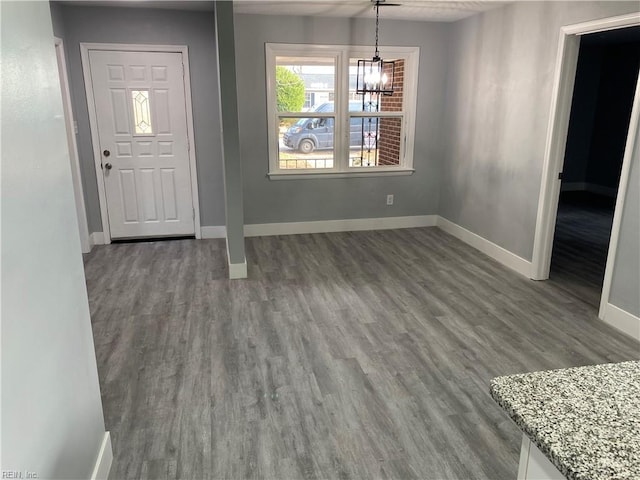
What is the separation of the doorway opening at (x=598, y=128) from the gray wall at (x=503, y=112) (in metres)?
1.69

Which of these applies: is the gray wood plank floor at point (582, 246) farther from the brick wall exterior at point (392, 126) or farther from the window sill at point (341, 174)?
the brick wall exterior at point (392, 126)

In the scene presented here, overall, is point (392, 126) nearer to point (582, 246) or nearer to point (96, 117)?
point (582, 246)

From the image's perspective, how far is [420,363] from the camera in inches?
111

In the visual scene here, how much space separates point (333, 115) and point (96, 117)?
8.27 ft

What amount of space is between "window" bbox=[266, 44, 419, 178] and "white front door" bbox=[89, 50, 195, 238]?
1.02 m

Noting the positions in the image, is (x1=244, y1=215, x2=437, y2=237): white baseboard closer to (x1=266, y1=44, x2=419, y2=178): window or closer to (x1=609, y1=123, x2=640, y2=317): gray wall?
(x1=266, y1=44, x2=419, y2=178): window

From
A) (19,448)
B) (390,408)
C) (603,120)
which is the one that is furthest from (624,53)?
(19,448)

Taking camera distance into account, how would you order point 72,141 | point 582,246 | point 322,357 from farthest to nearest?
point 582,246 < point 72,141 < point 322,357

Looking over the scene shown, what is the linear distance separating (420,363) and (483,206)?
8.49 ft

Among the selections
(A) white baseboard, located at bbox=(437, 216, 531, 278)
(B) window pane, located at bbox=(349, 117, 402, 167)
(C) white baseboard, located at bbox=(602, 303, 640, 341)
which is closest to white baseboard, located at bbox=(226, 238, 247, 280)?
(B) window pane, located at bbox=(349, 117, 402, 167)

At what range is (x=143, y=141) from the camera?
4980mm

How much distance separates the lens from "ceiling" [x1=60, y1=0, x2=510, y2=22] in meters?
4.20

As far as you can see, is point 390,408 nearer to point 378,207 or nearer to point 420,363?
point 420,363

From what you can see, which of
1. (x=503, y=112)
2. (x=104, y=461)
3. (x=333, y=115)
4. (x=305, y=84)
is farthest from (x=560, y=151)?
(x=104, y=461)
